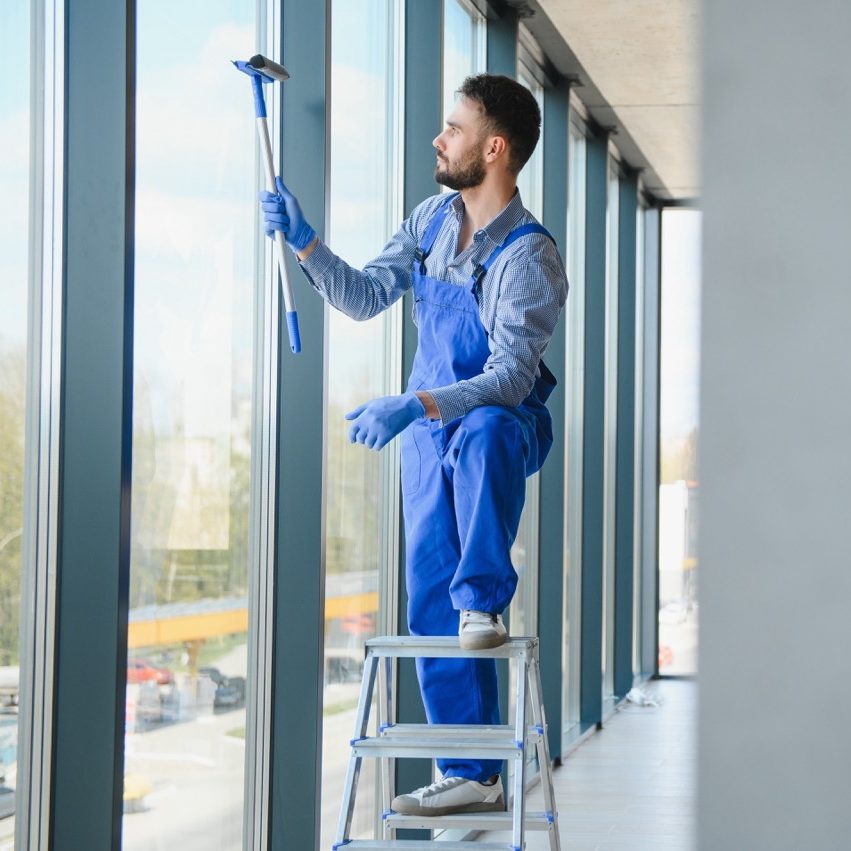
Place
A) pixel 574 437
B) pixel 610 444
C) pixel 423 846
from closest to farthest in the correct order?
pixel 423 846, pixel 574 437, pixel 610 444

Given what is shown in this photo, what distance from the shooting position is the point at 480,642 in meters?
2.08

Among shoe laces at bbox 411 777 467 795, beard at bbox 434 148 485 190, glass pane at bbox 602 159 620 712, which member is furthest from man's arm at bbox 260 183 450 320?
glass pane at bbox 602 159 620 712

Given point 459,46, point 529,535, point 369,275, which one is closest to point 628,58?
point 459,46

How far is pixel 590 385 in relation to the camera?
605 centimetres

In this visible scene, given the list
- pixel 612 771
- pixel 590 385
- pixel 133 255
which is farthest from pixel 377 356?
pixel 590 385

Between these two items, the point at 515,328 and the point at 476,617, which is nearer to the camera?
the point at 476,617

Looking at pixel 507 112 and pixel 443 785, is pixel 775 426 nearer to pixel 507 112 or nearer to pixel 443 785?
pixel 443 785

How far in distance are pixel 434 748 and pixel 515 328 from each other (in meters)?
0.76

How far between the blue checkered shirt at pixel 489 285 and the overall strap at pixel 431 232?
0.5 inches

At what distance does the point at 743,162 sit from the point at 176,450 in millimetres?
1988

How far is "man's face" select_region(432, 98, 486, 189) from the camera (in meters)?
2.44

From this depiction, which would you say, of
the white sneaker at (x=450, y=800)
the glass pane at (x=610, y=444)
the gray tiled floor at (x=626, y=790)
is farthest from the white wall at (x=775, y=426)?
the glass pane at (x=610, y=444)

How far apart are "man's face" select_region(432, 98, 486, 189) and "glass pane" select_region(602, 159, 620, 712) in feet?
14.5

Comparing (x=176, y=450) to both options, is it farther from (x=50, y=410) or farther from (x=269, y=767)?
(x=269, y=767)
